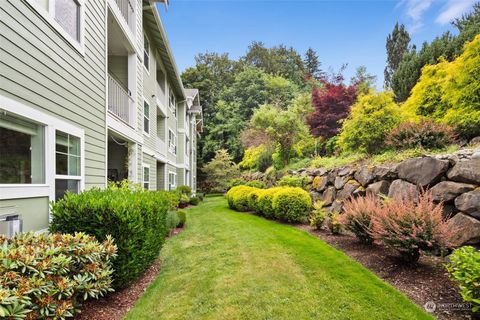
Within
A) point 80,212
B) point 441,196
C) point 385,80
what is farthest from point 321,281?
point 385,80

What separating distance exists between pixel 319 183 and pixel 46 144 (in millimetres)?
9581

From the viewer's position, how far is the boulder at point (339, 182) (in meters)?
9.73

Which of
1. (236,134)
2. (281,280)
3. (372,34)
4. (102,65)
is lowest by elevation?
(281,280)

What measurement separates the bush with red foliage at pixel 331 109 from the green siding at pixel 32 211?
47.1 ft

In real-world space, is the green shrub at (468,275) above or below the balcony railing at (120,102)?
below

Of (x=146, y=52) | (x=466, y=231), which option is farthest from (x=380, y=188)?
(x=146, y=52)

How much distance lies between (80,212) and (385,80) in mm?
34941

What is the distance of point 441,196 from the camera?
19.2 feet

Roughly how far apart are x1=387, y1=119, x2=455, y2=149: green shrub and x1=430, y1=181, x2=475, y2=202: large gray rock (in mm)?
2158

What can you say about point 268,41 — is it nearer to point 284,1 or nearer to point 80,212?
point 284,1

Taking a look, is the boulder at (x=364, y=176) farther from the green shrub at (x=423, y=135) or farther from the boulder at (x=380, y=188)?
the green shrub at (x=423, y=135)

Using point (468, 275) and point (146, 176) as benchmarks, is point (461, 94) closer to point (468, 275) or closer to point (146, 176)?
point (468, 275)

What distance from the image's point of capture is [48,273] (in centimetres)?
288

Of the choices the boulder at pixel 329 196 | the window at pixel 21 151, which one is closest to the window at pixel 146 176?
the window at pixel 21 151
